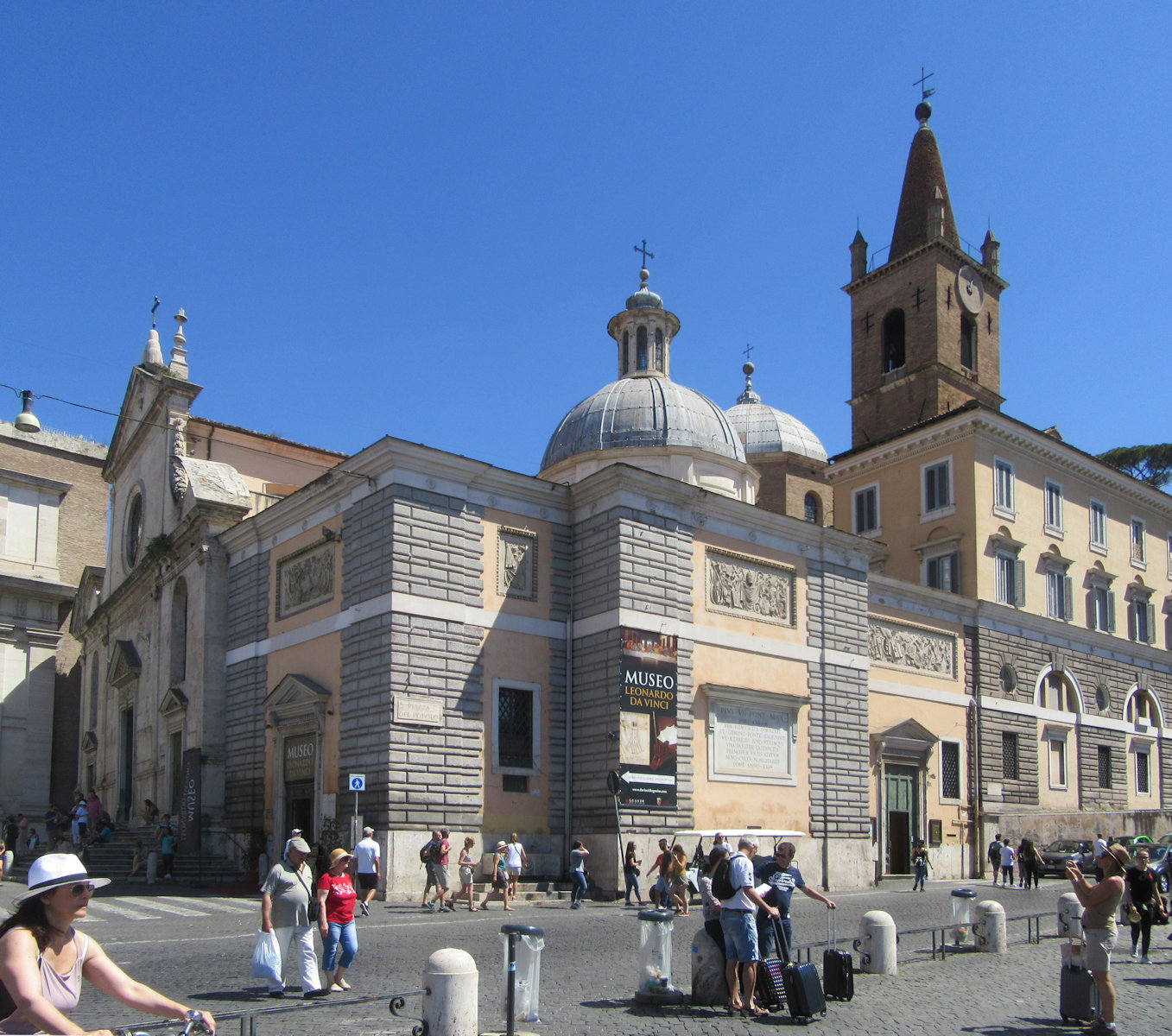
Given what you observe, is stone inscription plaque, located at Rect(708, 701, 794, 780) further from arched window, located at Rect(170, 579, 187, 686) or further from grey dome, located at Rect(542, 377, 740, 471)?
arched window, located at Rect(170, 579, 187, 686)

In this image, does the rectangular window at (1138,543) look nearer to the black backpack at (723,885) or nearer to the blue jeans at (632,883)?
the blue jeans at (632,883)

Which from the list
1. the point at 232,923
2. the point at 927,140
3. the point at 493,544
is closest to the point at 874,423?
the point at 927,140

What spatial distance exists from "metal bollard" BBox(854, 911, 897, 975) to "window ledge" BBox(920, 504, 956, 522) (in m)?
26.0

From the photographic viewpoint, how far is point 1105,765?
39531 millimetres

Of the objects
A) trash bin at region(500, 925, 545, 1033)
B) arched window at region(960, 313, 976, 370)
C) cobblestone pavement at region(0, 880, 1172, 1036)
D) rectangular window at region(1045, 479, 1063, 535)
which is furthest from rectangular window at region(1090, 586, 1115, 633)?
trash bin at region(500, 925, 545, 1033)

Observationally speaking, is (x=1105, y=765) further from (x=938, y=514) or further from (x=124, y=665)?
(x=124, y=665)

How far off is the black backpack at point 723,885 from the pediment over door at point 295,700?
1530cm

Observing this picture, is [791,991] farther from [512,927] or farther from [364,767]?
[364,767]

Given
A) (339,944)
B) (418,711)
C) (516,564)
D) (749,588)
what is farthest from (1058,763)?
(339,944)

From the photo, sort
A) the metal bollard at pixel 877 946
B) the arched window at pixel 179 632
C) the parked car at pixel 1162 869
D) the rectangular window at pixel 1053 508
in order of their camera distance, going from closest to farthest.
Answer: the metal bollard at pixel 877 946
the parked car at pixel 1162 869
the arched window at pixel 179 632
the rectangular window at pixel 1053 508

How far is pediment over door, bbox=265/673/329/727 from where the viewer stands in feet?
81.1

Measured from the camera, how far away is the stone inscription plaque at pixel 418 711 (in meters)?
22.6

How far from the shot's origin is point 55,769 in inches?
1735

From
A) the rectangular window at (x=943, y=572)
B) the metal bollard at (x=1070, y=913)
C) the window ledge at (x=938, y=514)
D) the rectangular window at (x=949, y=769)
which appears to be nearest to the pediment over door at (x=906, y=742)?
the rectangular window at (x=949, y=769)
